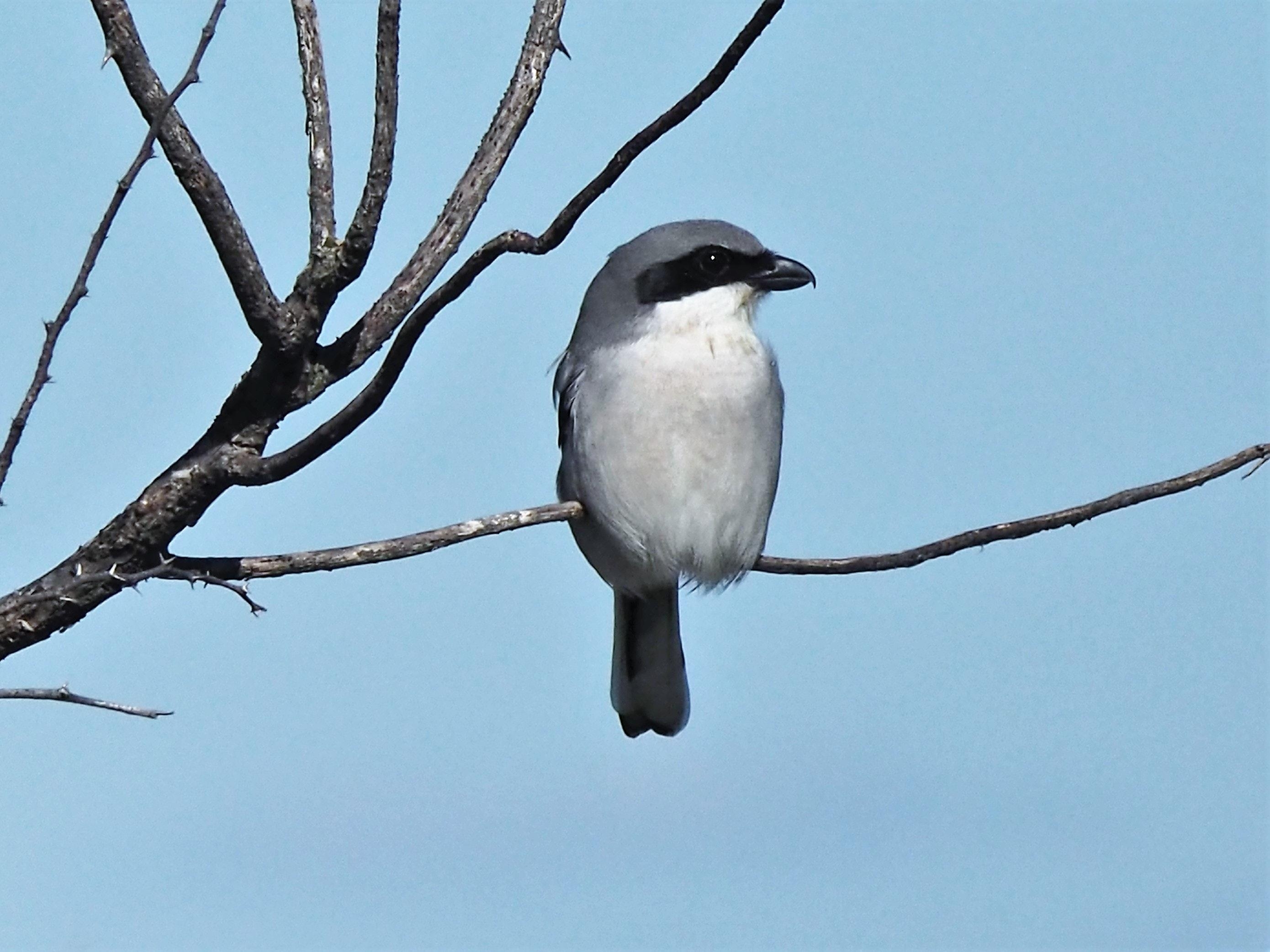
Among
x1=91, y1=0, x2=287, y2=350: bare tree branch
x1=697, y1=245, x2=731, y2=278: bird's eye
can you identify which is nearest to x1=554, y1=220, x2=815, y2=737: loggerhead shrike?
x1=697, y1=245, x2=731, y2=278: bird's eye

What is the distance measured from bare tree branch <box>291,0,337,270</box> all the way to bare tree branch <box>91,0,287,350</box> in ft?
0.47

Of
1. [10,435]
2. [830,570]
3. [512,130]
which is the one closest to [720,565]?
[830,570]

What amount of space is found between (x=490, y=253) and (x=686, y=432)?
4.58 feet

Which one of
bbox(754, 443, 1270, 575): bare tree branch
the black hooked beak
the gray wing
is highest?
the black hooked beak

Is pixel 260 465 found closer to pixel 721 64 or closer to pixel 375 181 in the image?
pixel 375 181

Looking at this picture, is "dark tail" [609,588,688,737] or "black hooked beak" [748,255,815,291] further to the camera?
"dark tail" [609,588,688,737]

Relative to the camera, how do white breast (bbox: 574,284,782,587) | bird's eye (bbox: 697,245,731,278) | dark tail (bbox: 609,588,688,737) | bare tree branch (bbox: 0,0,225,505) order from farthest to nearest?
dark tail (bbox: 609,588,688,737), bird's eye (bbox: 697,245,731,278), white breast (bbox: 574,284,782,587), bare tree branch (bbox: 0,0,225,505)

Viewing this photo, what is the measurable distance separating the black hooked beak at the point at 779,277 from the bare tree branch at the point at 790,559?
92 cm

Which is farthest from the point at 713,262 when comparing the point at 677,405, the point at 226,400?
the point at 226,400

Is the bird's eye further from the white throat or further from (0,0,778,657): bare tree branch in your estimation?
(0,0,778,657): bare tree branch

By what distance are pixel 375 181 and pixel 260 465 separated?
634 millimetres

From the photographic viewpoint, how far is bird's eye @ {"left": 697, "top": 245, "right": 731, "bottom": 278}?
465 cm

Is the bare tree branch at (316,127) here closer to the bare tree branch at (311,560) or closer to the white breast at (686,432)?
the bare tree branch at (311,560)

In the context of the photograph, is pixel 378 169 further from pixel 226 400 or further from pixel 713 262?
pixel 713 262
